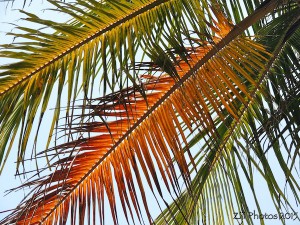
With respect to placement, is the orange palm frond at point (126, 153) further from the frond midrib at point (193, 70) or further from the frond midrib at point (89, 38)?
the frond midrib at point (89, 38)

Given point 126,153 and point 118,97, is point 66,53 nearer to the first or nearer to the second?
point 118,97

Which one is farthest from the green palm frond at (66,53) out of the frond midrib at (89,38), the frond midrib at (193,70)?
the frond midrib at (193,70)

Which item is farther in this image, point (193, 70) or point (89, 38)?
point (193, 70)

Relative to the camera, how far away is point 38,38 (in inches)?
63.2

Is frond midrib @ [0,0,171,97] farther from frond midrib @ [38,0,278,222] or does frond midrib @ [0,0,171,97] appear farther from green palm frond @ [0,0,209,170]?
frond midrib @ [38,0,278,222]

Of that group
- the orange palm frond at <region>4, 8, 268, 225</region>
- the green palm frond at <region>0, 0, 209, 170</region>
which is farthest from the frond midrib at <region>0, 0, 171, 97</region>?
the orange palm frond at <region>4, 8, 268, 225</region>

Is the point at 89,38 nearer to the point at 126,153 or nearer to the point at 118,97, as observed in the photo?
the point at 118,97

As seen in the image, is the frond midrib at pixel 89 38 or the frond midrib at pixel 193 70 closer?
the frond midrib at pixel 89 38

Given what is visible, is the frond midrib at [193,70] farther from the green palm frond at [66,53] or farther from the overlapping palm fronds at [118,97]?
the green palm frond at [66,53]

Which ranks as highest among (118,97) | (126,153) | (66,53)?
(66,53)

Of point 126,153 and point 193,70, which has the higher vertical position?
point 193,70

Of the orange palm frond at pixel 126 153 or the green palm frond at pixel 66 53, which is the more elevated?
the green palm frond at pixel 66 53

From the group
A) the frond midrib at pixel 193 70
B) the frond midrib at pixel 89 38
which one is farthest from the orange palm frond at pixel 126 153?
the frond midrib at pixel 89 38

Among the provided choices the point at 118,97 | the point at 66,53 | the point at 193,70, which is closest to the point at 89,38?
the point at 66,53
